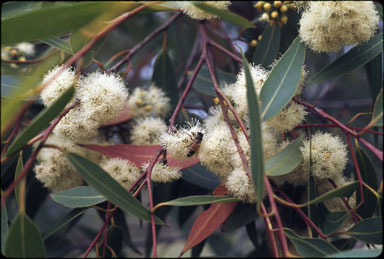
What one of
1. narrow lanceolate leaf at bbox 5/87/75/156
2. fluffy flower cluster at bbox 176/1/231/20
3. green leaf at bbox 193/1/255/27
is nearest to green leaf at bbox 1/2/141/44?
narrow lanceolate leaf at bbox 5/87/75/156

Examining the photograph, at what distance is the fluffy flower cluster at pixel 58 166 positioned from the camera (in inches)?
64.7

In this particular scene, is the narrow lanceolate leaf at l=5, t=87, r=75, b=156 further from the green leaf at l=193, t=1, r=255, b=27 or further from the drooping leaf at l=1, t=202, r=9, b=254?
the green leaf at l=193, t=1, r=255, b=27

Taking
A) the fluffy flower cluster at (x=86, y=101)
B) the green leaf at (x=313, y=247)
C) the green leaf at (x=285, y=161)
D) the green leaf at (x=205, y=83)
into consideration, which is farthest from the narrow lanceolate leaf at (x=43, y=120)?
the green leaf at (x=205, y=83)

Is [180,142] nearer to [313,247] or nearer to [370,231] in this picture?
[313,247]

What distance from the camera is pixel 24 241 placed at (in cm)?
96

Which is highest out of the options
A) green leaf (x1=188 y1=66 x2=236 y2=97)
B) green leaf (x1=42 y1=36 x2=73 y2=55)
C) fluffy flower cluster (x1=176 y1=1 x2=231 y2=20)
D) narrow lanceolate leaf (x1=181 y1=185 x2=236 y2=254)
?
green leaf (x1=42 y1=36 x2=73 y2=55)

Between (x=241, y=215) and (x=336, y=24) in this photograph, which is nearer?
(x=336, y=24)

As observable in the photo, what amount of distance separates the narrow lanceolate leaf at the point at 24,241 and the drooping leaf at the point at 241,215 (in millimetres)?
725

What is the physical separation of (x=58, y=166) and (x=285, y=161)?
0.90 metres

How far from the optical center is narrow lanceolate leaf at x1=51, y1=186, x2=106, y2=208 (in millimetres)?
1290

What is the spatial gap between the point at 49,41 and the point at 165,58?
0.64 m

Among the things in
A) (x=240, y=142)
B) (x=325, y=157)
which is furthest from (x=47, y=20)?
(x=325, y=157)

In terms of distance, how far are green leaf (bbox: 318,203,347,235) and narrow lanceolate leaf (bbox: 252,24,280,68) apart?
57cm

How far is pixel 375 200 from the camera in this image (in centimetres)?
130
